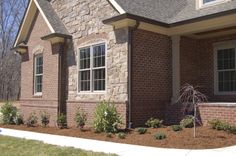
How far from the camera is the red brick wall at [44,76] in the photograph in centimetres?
1828

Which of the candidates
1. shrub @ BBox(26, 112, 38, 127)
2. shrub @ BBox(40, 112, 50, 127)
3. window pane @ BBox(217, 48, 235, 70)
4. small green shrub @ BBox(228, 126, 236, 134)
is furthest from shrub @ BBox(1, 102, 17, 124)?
small green shrub @ BBox(228, 126, 236, 134)

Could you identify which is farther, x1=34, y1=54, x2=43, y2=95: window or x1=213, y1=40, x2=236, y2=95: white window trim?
x1=34, y1=54, x2=43, y2=95: window

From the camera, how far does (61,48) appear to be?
18.0 metres

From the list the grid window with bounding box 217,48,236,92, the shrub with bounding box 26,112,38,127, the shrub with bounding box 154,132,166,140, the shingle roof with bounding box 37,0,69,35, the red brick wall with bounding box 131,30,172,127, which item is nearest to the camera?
the shrub with bounding box 154,132,166,140

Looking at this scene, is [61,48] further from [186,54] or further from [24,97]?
[186,54]

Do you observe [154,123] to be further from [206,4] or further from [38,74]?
[38,74]

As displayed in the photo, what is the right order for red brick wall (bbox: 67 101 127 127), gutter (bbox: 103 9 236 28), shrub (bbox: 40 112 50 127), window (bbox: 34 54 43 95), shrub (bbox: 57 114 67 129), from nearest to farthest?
gutter (bbox: 103 9 236 28) < red brick wall (bbox: 67 101 127 127) < shrub (bbox: 57 114 67 129) < shrub (bbox: 40 112 50 127) < window (bbox: 34 54 43 95)

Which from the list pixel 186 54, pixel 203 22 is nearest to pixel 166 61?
pixel 186 54

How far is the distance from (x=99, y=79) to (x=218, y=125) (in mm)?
5525

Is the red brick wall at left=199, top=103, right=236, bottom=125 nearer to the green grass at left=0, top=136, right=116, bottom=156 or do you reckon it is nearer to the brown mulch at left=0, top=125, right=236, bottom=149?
the brown mulch at left=0, top=125, right=236, bottom=149

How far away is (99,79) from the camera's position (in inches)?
628

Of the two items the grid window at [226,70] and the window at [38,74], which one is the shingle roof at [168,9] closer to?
the grid window at [226,70]

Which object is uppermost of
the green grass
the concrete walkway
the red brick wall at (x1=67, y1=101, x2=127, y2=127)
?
the red brick wall at (x1=67, y1=101, x2=127, y2=127)

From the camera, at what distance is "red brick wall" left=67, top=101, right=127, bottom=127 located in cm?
1426
